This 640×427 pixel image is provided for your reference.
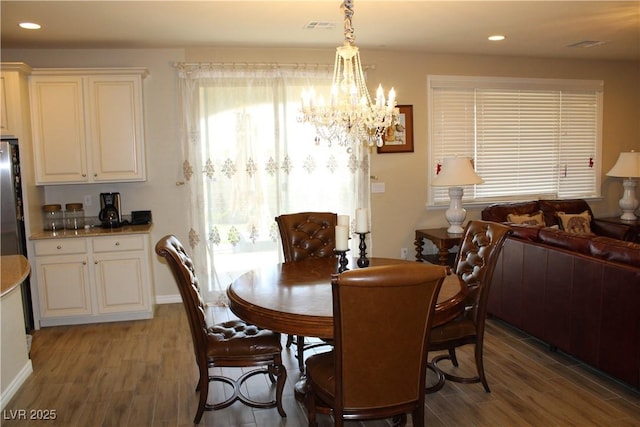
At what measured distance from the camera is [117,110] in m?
4.58

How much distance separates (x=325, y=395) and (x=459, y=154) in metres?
4.00

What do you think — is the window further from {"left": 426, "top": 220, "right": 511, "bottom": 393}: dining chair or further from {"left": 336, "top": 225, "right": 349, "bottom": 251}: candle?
{"left": 336, "top": 225, "right": 349, "bottom": 251}: candle

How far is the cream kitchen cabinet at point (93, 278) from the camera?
441 cm

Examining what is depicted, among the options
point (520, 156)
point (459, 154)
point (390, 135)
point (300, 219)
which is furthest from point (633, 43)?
point (300, 219)

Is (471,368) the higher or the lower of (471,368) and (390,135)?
the lower

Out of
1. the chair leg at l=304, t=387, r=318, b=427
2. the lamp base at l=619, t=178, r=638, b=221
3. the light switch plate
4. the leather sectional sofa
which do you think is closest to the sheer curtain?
the light switch plate

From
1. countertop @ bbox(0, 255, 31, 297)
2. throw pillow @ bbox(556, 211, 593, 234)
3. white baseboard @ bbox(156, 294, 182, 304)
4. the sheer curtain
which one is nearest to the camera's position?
countertop @ bbox(0, 255, 31, 297)

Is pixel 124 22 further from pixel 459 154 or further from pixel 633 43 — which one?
pixel 633 43

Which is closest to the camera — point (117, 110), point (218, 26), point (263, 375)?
point (263, 375)

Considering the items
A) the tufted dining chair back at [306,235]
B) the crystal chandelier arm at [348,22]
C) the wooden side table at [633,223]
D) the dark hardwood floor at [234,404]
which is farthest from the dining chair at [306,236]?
the wooden side table at [633,223]

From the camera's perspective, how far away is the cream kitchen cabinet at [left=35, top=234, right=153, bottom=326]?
441cm

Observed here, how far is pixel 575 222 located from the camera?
555 cm

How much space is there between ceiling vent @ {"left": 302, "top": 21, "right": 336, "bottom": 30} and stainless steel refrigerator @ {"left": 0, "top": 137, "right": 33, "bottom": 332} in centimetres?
263

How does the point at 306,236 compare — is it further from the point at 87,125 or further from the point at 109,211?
the point at 87,125
